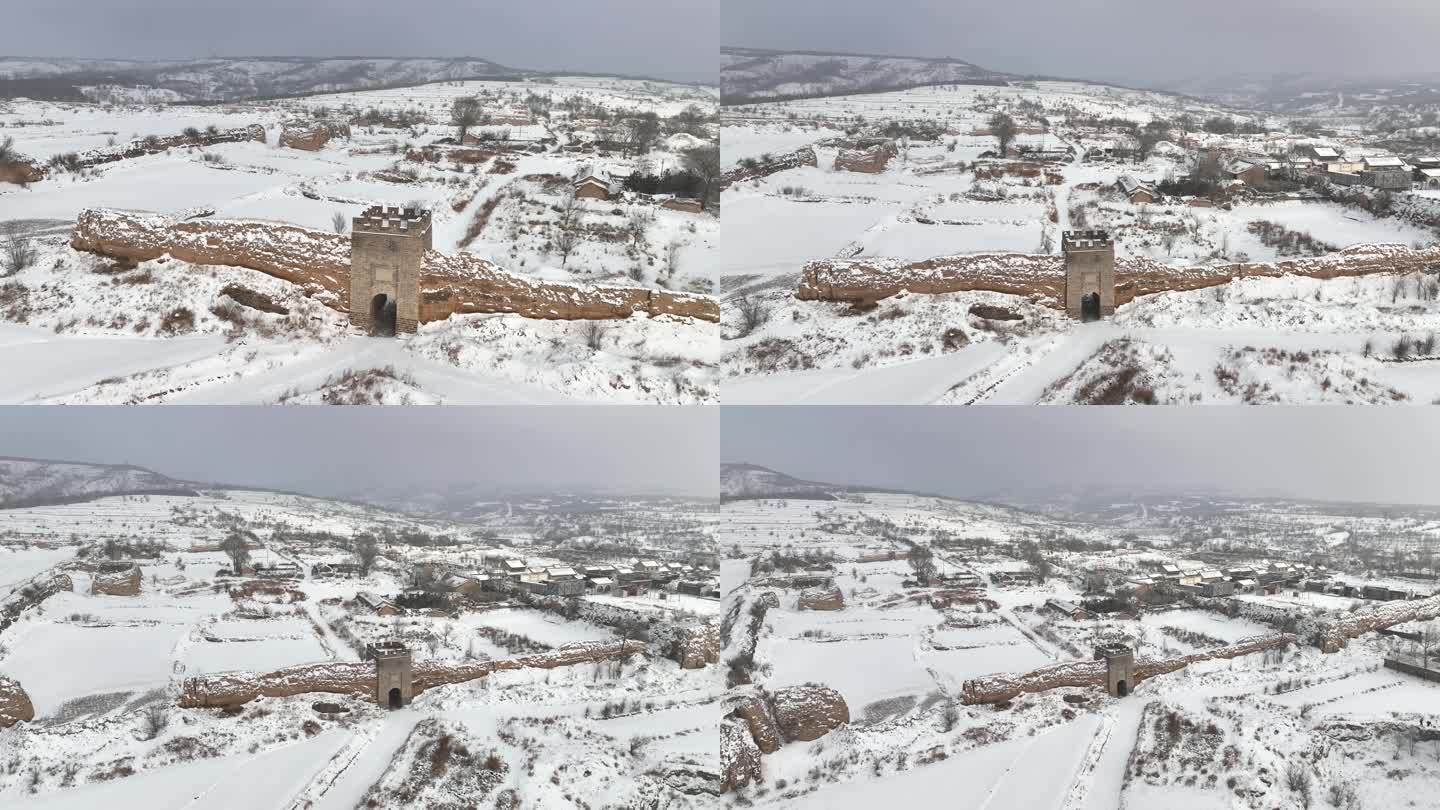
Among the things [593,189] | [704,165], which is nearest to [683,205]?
[593,189]

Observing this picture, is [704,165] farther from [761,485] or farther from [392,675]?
[392,675]

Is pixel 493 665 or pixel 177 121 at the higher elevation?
pixel 177 121

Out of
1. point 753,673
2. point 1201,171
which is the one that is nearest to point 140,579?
point 753,673

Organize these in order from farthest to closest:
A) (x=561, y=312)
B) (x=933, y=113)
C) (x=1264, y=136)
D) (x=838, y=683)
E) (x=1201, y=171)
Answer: (x=933, y=113) < (x=1264, y=136) < (x=1201, y=171) < (x=561, y=312) < (x=838, y=683)

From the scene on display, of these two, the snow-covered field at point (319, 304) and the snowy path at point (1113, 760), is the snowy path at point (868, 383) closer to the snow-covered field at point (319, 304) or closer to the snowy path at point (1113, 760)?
the snow-covered field at point (319, 304)

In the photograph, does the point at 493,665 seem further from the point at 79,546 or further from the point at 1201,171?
the point at 1201,171

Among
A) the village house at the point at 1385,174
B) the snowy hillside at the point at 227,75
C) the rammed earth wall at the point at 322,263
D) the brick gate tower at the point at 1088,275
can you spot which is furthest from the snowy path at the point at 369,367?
the snowy hillside at the point at 227,75
